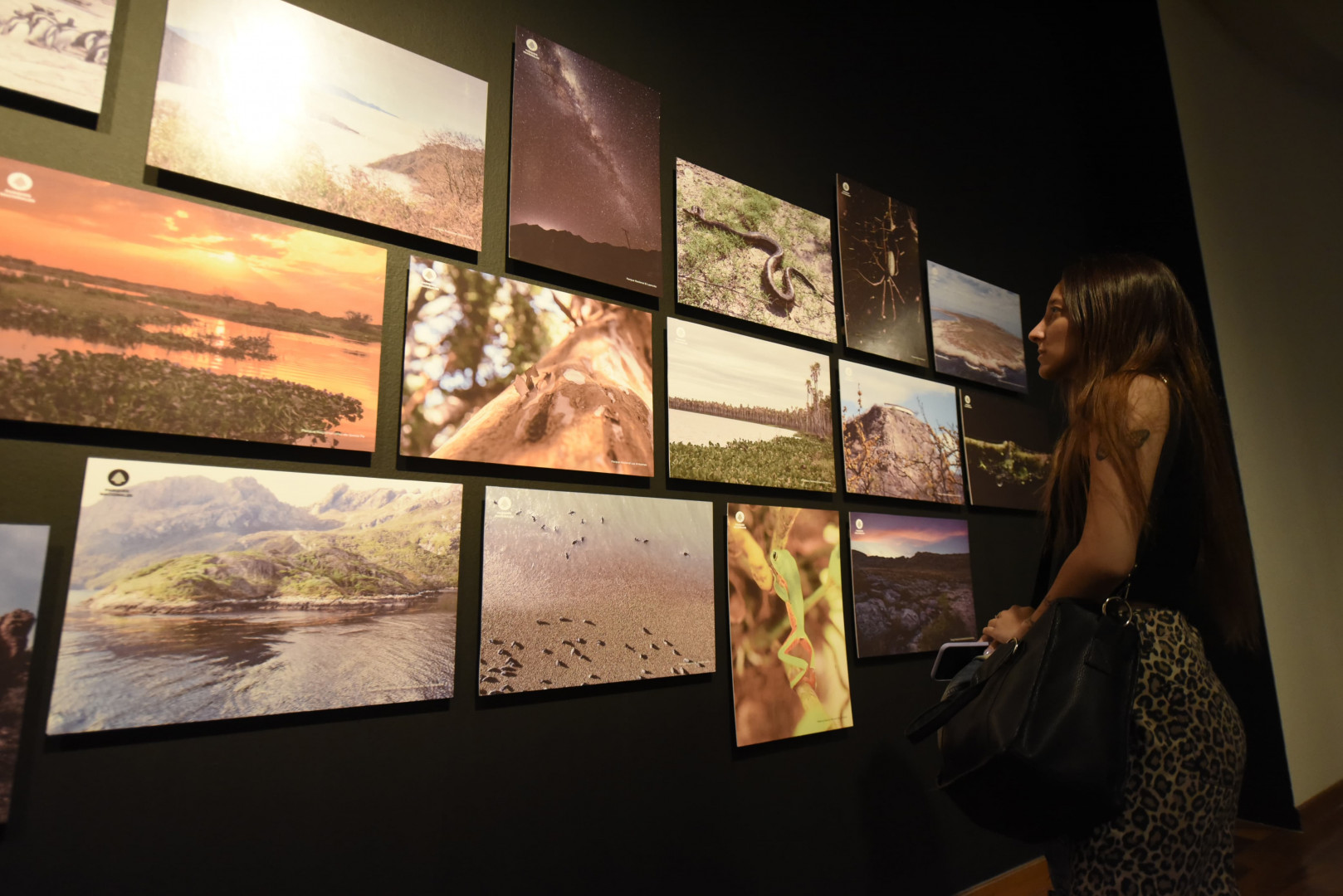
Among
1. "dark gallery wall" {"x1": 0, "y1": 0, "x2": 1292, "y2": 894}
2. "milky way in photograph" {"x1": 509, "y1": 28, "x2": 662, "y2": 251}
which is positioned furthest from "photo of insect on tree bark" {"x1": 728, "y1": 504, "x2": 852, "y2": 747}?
"milky way in photograph" {"x1": 509, "y1": 28, "x2": 662, "y2": 251}

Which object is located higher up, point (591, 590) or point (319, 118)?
point (319, 118)

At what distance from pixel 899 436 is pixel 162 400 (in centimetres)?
210

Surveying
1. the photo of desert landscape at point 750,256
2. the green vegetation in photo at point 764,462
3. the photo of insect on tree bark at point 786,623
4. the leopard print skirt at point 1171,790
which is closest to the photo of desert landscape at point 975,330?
the photo of desert landscape at point 750,256

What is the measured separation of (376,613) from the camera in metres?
1.49

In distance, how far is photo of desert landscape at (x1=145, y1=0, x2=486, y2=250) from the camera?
4.75ft

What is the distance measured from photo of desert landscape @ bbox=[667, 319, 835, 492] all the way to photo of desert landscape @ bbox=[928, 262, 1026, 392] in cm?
70

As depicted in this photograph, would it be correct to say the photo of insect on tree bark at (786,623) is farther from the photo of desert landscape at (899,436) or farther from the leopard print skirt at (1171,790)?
the leopard print skirt at (1171,790)

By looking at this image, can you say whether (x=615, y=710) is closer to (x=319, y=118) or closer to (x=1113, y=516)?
(x=1113, y=516)

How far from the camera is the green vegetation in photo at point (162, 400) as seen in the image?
1247mm

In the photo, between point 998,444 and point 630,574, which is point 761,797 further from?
point 998,444

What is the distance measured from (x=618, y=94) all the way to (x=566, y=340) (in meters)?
0.77

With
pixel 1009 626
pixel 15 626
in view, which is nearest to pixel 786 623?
pixel 1009 626

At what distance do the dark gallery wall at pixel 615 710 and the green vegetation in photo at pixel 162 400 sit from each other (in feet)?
0.13

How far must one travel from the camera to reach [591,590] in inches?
69.3
